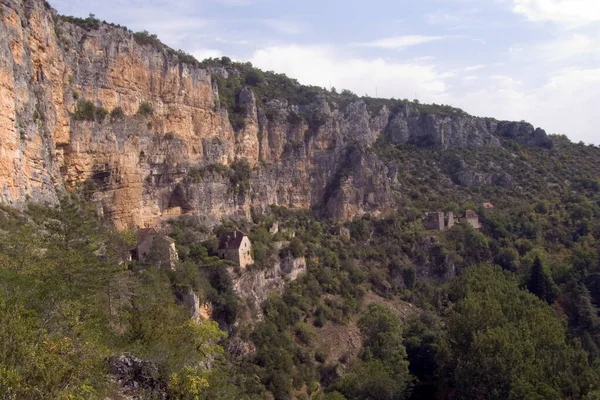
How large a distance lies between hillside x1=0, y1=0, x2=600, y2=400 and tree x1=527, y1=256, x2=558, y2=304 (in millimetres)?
216

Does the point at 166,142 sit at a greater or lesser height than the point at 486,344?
greater

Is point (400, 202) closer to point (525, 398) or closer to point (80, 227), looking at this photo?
point (525, 398)

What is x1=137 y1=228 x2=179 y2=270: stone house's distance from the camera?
31.1 m

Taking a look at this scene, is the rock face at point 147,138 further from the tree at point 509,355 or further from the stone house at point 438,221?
the tree at point 509,355

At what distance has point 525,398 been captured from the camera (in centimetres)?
2328

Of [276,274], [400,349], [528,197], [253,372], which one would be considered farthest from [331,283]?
[528,197]

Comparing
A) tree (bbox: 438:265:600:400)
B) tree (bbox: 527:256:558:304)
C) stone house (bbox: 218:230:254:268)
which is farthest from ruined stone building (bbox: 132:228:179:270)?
tree (bbox: 527:256:558:304)

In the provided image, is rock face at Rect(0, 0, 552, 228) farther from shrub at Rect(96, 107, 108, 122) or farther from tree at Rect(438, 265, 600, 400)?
A: tree at Rect(438, 265, 600, 400)

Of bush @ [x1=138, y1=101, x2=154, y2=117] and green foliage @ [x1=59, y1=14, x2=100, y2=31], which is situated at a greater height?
green foliage @ [x1=59, y1=14, x2=100, y2=31]

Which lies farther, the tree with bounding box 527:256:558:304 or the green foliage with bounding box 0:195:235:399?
the tree with bounding box 527:256:558:304

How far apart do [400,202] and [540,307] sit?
2850 cm

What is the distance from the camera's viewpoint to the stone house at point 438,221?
58.8 m

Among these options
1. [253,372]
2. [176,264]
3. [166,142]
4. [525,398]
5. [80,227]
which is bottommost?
[253,372]

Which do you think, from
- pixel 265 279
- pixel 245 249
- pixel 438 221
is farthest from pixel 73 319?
pixel 438 221
